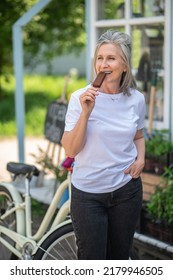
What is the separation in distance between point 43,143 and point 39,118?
6.74ft

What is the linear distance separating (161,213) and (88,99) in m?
2.17

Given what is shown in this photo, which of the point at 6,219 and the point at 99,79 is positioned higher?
the point at 99,79

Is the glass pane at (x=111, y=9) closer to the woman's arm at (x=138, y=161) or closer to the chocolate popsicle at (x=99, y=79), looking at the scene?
the woman's arm at (x=138, y=161)

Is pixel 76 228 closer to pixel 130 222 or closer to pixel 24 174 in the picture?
pixel 130 222

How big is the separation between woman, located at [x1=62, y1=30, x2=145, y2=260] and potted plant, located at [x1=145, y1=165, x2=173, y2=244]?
1.57 metres

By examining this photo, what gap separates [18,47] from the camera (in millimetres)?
6898

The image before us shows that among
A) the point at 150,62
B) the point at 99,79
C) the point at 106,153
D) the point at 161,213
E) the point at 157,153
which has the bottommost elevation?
the point at 161,213

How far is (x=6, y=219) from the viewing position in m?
4.20

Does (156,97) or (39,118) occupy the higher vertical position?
(156,97)

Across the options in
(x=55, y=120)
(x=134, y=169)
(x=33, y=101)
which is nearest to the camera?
(x=134, y=169)

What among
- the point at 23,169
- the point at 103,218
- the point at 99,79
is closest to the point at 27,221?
the point at 23,169

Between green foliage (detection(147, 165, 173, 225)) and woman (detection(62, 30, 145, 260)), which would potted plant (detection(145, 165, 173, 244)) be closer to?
green foliage (detection(147, 165, 173, 225))

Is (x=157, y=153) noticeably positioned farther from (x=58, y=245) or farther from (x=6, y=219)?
(x=58, y=245)
